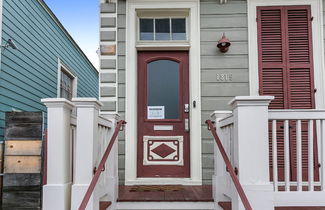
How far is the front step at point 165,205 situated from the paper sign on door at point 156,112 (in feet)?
4.55

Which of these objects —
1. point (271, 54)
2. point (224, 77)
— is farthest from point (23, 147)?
point (271, 54)

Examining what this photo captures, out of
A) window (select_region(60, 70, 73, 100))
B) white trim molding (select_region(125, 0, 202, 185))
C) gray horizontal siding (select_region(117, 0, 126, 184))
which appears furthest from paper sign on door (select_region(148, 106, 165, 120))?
window (select_region(60, 70, 73, 100))

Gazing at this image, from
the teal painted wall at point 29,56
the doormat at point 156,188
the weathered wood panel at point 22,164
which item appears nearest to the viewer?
the weathered wood panel at point 22,164

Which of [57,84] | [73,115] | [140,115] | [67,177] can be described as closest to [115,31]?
[140,115]

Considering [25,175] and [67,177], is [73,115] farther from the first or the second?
[25,175]

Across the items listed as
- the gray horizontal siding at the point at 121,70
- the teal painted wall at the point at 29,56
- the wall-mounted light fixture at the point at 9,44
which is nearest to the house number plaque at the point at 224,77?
the gray horizontal siding at the point at 121,70

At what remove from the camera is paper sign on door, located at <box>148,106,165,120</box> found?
14.0 feet

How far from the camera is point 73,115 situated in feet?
8.92

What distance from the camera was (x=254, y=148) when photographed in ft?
7.98

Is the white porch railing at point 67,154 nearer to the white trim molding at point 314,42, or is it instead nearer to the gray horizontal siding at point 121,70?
the gray horizontal siding at point 121,70

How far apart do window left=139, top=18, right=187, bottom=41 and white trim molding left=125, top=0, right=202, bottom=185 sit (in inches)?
5.1

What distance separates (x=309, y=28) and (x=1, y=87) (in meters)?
4.77

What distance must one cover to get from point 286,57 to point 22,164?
3.50 m

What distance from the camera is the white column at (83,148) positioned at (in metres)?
2.49
